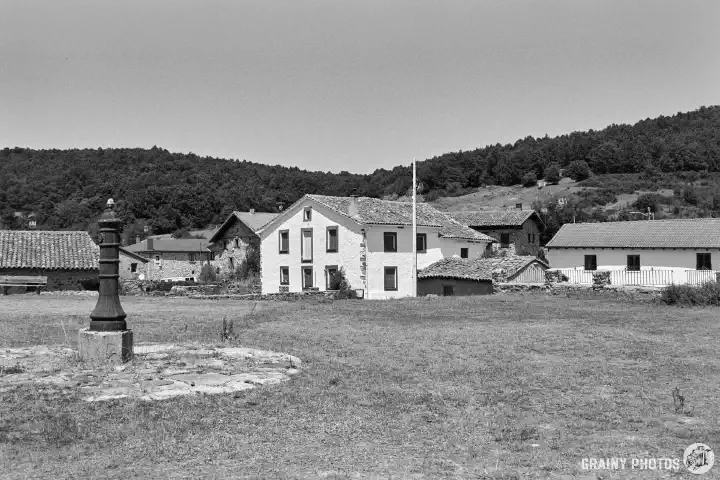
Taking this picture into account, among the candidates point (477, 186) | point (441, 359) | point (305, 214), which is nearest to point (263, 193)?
point (477, 186)

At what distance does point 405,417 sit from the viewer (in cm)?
779

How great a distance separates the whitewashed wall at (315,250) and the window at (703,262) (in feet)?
67.7

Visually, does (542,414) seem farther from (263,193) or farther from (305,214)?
(263,193)

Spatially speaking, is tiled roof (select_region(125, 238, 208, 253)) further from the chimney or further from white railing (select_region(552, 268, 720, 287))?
white railing (select_region(552, 268, 720, 287))

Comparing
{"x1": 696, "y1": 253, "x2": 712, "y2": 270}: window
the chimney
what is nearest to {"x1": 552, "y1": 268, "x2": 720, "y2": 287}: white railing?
{"x1": 696, "y1": 253, "x2": 712, "y2": 270}: window

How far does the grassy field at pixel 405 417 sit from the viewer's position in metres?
6.05

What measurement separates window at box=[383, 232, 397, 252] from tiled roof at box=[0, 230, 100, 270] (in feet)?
49.7

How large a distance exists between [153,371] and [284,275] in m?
31.8

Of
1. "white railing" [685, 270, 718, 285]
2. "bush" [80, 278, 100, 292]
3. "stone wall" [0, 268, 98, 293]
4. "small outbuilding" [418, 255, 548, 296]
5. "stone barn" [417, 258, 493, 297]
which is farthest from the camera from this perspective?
"stone barn" [417, 258, 493, 297]

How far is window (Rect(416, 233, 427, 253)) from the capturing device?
4044cm

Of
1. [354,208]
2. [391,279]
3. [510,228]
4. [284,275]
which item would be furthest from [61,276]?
[510,228]

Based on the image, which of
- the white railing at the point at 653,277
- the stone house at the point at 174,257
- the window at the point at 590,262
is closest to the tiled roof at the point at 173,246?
the stone house at the point at 174,257

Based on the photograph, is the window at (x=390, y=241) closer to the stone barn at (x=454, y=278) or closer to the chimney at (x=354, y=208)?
the chimney at (x=354, y=208)

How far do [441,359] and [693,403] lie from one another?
450 centimetres
